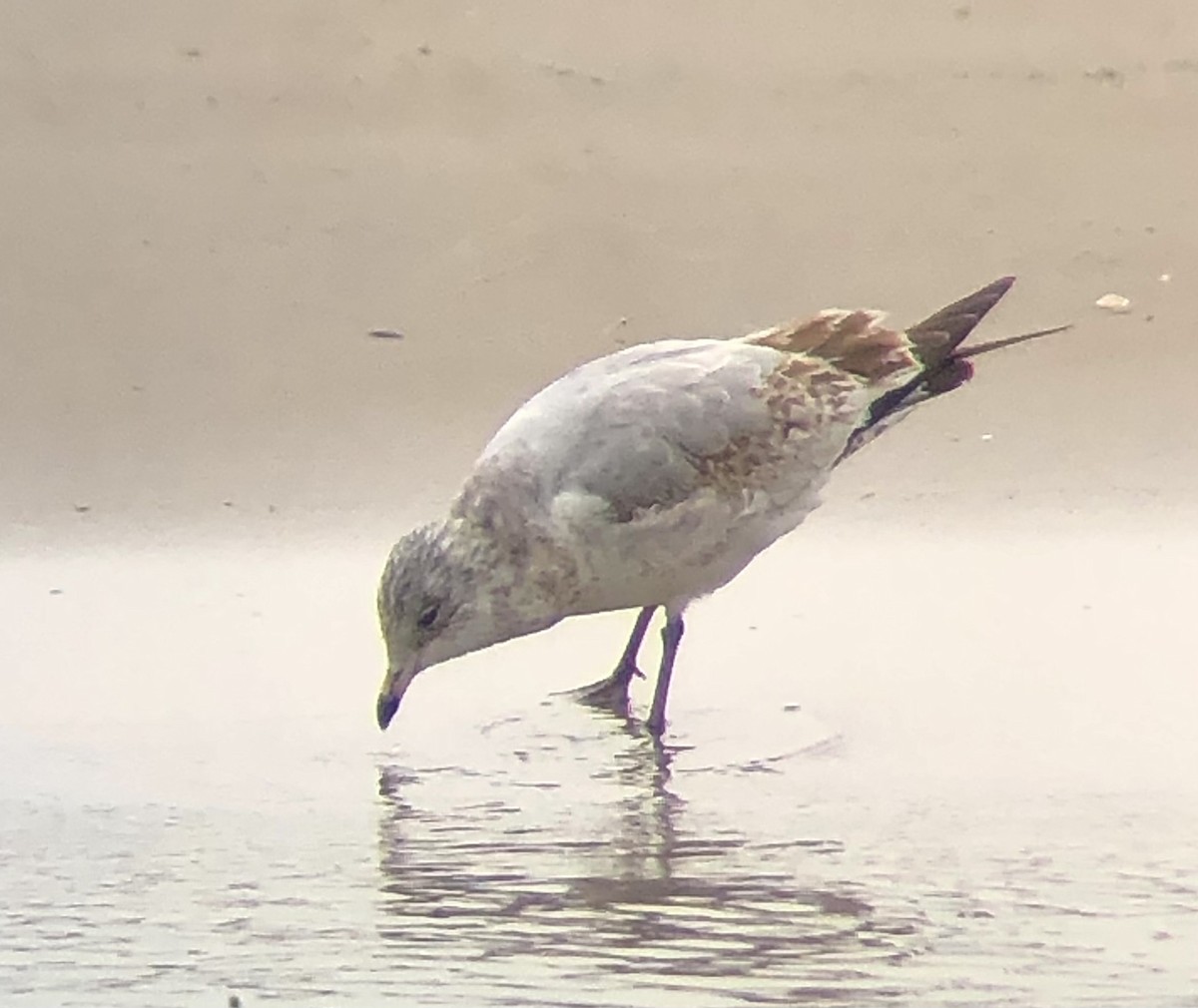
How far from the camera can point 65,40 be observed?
7.30 m

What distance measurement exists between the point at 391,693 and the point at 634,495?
52cm

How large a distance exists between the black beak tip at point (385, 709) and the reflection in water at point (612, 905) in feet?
0.39

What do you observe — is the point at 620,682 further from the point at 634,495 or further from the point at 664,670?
the point at 634,495

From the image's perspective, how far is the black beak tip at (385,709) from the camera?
412 cm

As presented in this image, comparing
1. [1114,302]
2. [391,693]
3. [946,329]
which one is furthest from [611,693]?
[1114,302]

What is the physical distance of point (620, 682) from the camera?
452 centimetres

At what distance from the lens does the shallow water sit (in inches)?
125

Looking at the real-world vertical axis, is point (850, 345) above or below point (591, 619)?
above

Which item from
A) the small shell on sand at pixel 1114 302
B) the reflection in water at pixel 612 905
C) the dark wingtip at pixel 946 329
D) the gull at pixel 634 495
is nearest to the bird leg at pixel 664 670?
the gull at pixel 634 495

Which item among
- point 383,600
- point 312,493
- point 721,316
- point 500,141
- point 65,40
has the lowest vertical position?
point 383,600

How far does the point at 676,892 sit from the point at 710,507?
1.11 meters

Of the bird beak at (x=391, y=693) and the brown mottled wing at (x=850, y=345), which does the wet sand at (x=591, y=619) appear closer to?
the bird beak at (x=391, y=693)

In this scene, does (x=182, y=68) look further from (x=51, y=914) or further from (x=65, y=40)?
(x=51, y=914)

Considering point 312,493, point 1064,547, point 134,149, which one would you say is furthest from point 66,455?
point 1064,547
